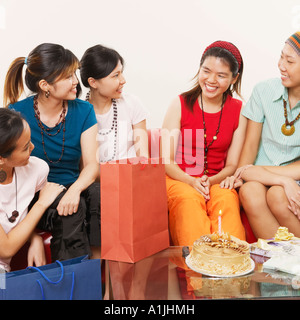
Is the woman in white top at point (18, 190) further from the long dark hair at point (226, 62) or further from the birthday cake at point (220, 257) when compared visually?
the long dark hair at point (226, 62)

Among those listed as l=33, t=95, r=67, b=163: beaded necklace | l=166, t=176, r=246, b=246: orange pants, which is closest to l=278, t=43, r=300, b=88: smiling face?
l=166, t=176, r=246, b=246: orange pants

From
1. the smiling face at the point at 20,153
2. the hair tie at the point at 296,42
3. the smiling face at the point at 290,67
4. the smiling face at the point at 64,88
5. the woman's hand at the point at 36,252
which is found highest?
the hair tie at the point at 296,42

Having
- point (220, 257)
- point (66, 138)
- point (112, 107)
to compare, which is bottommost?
point (220, 257)

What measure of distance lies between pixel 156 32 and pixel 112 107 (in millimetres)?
749

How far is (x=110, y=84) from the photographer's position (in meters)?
2.05

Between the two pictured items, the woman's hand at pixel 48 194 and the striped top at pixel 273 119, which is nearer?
the woman's hand at pixel 48 194

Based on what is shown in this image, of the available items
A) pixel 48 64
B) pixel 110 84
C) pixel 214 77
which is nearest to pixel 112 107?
pixel 110 84

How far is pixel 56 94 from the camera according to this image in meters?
1.81

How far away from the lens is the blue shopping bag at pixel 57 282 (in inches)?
42.3

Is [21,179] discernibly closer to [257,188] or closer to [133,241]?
[133,241]

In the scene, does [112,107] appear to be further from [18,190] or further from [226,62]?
[18,190]

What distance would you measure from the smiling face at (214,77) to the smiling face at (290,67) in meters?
0.27

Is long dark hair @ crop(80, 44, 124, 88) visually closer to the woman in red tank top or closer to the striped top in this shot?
the woman in red tank top

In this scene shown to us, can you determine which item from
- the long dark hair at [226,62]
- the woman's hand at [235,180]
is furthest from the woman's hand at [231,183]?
the long dark hair at [226,62]
